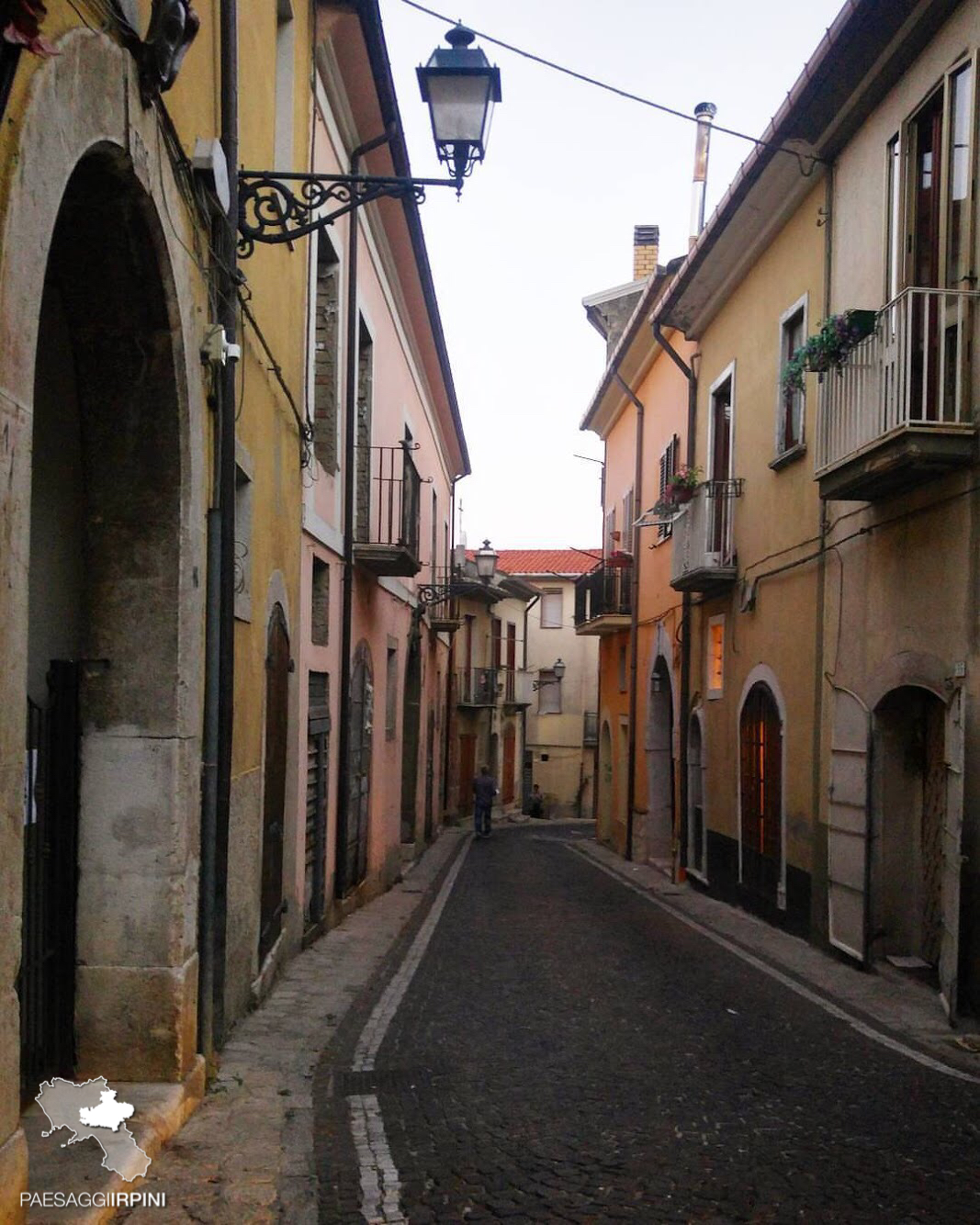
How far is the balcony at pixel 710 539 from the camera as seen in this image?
14.5 meters

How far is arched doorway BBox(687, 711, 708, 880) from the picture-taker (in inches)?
651

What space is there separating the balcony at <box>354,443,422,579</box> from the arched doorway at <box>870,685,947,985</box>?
203 inches

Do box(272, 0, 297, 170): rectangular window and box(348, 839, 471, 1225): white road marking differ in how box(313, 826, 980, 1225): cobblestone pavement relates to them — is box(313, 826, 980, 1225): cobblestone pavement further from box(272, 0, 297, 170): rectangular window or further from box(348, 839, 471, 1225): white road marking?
box(272, 0, 297, 170): rectangular window

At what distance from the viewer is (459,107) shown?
6.57 meters

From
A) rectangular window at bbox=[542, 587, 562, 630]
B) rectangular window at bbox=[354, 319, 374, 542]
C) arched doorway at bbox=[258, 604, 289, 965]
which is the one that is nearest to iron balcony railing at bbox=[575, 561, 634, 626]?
rectangular window at bbox=[354, 319, 374, 542]

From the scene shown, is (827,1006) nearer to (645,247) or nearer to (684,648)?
(684,648)

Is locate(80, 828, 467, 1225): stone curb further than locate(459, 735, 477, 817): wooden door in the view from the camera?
No

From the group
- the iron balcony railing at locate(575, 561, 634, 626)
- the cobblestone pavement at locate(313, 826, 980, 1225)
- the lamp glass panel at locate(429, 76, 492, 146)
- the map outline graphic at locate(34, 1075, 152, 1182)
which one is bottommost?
the cobblestone pavement at locate(313, 826, 980, 1225)

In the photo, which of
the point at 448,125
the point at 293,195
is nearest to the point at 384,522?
the point at 293,195

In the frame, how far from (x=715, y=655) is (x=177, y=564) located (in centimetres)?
1148

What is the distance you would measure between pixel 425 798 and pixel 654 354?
917 centimetres

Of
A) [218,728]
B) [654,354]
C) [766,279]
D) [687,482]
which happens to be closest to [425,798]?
[654,354]

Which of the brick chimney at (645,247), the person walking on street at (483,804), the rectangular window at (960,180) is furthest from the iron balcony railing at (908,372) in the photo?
the person walking on street at (483,804)

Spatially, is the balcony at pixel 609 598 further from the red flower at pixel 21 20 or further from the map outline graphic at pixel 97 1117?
the red flower at pixel 21 20
